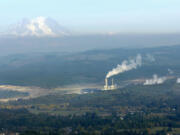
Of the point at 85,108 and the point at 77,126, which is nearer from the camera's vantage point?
the point at 77,126

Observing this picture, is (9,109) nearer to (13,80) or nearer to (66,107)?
(66,107)

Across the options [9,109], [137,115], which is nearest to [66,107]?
[9,109]

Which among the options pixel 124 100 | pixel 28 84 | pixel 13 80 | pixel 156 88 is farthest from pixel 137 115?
pixel 13 80

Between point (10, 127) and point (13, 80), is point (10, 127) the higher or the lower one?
the lower one

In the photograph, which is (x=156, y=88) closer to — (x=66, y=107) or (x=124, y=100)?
(x=124, y=100)

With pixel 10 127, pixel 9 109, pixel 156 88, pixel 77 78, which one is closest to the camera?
pixel 10 127

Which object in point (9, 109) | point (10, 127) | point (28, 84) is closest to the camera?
point (10, 127)

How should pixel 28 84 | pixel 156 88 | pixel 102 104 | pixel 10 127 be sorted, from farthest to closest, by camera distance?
pixel 28 84 < pixel 156 88 < pixel 102 104 < pixel 10 127

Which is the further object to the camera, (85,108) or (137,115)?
(85,108)

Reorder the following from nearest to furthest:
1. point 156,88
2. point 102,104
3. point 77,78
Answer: point 102,104, point 156,88, point 77,78
